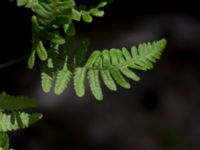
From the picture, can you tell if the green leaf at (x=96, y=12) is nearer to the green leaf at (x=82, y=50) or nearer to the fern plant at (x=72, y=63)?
the fern plant at (x=72, y=63)

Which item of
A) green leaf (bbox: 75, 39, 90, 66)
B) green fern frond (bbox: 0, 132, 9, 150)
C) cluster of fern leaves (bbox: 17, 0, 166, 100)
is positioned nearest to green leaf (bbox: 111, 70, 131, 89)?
cluster of fern leaves (bbox: 17, 0, 166, 100)

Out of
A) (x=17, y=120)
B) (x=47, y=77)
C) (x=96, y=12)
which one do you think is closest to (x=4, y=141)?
(x=17, y=120)

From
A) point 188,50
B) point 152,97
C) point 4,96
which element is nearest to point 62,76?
point 4,96

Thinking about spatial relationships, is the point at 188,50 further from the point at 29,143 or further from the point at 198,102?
the point at 29,143

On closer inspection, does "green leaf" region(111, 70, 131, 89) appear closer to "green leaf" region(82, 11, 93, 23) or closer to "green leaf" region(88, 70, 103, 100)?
"green leaf" region(88, 70, 103, 100)

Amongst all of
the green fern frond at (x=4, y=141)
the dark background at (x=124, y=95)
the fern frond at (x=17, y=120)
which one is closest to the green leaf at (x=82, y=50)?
the fern frond at (x=17, y=120)

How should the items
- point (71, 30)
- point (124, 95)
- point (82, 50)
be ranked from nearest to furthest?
point (71, 30) → point (82, 50) → point (124, 95)

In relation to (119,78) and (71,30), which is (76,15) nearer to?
(71,30)
